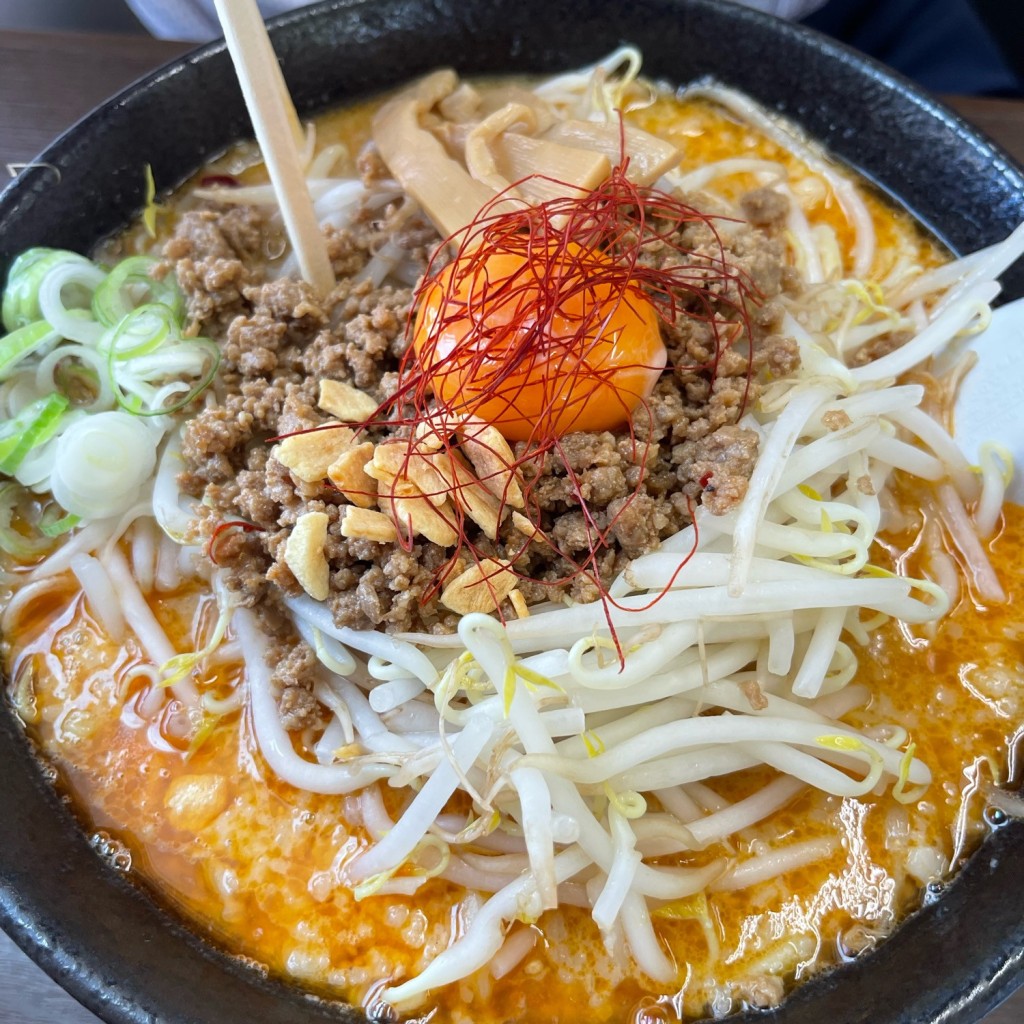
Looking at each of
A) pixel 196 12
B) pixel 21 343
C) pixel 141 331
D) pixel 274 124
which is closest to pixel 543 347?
pixel 274 124

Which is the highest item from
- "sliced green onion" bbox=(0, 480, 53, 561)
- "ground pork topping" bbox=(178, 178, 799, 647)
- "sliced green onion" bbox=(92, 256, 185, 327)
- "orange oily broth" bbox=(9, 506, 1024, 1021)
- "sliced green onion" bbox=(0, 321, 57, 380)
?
"sliced green onion" bbox=(92, 256, 185, 327)

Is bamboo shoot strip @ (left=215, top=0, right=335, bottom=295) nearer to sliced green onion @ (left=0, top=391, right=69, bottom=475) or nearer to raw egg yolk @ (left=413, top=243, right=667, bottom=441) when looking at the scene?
raw egg yolk @ (left=413, top=243, right=667, bottom=441)

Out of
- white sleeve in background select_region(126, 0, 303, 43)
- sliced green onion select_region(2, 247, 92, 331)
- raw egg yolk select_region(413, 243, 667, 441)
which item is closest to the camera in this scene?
raw egg yolk select_region(413, 243, 667, 441)

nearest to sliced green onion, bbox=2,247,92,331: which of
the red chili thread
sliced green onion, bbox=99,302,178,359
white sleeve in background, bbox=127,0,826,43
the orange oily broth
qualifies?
sliced green onion, bbox=99,302,178,359

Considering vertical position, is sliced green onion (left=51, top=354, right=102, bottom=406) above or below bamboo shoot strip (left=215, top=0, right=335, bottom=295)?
below

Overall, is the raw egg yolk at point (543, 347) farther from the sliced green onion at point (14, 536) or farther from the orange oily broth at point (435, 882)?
the sliced green onion at point (14, 536)

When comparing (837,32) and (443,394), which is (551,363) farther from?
(837,32)

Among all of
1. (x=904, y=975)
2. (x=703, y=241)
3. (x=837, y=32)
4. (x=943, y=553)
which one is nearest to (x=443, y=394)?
(x=703, y=241)
